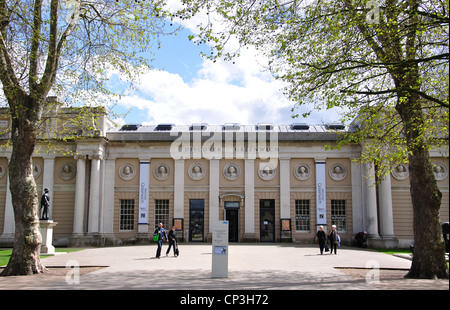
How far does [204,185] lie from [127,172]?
18.9ft

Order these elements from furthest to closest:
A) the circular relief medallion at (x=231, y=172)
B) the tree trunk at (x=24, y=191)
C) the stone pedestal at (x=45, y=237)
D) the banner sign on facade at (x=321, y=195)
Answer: the circular relief medallion at (x=231, y=172) → the banner sign on facade at (x=321, y=195) → the stone pedestal at (x=45, y=237) → the tree trunk at (x=24, y=191)

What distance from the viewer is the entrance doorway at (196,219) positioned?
3123cm

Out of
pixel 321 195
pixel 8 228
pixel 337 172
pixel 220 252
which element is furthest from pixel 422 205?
pixel 8 228

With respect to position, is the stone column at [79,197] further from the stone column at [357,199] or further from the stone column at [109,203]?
the stone column at [357,199]

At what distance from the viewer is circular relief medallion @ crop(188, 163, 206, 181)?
105ft

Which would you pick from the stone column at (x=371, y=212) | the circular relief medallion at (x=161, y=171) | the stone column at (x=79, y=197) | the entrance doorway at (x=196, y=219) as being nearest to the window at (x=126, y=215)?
the circular relief medallion at (x=161, y=171)

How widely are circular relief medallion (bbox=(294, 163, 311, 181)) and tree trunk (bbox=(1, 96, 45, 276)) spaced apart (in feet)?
68.5

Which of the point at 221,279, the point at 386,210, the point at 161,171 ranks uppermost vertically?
the point at 161,171

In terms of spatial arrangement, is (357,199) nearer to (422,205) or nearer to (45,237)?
(422,205)

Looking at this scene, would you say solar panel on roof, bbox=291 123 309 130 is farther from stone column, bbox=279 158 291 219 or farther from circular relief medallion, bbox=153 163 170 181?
circular relief medallion, bbox=153 163 170 181

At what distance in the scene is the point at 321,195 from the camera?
102ft

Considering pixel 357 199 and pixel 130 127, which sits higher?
pixel 130 127

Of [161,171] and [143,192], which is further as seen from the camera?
[161,171]

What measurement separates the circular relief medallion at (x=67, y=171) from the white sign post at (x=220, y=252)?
22.2m
